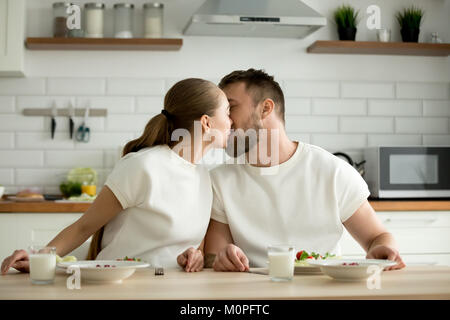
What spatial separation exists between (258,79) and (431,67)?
7.71 ft

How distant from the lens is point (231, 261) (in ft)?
5.75

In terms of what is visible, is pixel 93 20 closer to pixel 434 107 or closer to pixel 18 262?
pixel 434 107

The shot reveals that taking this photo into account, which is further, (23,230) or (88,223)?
(23,230)

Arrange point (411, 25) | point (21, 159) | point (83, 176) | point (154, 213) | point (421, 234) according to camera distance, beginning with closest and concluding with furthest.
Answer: point (154, 213), point (421, 234), point (83, 176), point (21, 159), point (411, 25)

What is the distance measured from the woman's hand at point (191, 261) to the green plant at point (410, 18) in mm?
3005

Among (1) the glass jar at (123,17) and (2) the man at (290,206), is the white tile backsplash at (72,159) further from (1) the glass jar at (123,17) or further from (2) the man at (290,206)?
(2) the man at (290,206)

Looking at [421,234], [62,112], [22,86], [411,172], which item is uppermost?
[22,86]

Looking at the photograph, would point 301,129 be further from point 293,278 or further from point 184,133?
point 293,278

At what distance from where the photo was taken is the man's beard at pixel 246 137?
2.38 m

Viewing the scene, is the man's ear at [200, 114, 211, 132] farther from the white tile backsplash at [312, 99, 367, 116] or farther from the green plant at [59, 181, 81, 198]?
the white tile backsplash at [312, 99, 367, 116]

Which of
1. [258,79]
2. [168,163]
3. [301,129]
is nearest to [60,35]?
[301,129]

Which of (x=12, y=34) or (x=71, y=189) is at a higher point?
(x=12, y=34)

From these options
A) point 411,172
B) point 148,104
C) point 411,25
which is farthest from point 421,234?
point 148,104

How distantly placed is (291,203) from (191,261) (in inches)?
23.3
